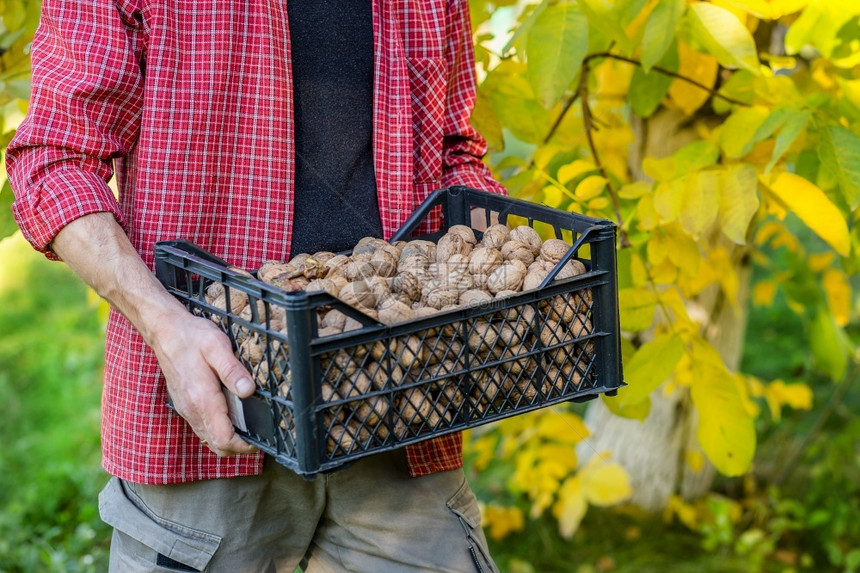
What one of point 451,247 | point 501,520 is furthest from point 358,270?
point 501,520

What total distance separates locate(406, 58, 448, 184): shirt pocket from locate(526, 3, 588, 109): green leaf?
192 millimetres

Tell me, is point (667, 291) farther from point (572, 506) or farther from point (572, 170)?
point (572, 506)

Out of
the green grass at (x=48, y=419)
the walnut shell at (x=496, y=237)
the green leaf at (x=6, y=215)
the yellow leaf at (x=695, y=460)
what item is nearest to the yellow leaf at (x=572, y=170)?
the walnut shell at (x=496, y=237)

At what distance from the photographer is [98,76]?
1354 millimetres

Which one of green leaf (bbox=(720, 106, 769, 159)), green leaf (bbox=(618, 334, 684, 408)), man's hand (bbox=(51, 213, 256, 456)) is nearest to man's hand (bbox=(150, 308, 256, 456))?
man's hand (bbox=(51, 213, 256, 456))

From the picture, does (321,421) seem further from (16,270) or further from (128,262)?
(16,270)

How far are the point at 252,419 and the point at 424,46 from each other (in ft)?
2.80

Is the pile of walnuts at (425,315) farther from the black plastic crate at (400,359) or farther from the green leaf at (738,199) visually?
the green leaf at (738,199)

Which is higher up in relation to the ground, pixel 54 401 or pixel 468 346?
pixel 468 346

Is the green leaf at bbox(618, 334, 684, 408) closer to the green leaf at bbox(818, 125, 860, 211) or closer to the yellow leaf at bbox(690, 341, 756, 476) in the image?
the yellow leaf at bbox(690, 341, 756, 476)

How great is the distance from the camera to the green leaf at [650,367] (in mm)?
1769

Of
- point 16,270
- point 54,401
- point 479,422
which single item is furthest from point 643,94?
point 16,270

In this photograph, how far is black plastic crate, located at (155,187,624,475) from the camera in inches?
43.3

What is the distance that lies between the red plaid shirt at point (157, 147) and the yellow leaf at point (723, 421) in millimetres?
637
